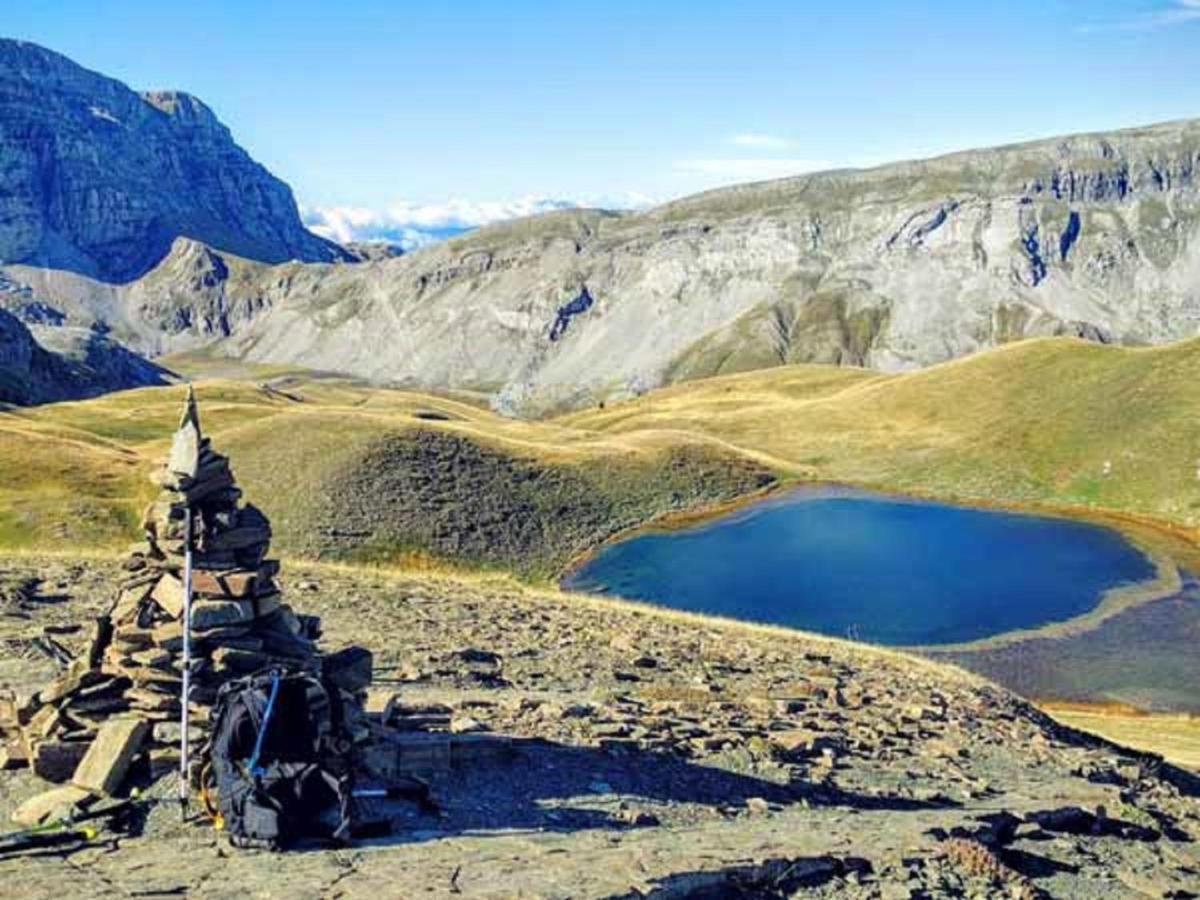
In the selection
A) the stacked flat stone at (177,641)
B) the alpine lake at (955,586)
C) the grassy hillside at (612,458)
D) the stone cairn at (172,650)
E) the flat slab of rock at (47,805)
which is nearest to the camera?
the flat slab of rock at (47,805)

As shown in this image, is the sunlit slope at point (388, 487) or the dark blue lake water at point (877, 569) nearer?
the dark blue lake water at point (877, 569)

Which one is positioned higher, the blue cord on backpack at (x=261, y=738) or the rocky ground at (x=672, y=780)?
the blue cord on backpack at (x=261, y=738)

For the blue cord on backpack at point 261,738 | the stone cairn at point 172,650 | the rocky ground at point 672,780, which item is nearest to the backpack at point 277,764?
the blue cord on backpack at point 261,738

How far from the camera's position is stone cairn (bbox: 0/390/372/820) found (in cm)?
1778

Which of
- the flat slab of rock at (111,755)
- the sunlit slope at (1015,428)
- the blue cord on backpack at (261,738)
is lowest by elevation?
the sunlit slope at (1015,428)

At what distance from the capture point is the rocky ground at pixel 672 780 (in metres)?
15.5

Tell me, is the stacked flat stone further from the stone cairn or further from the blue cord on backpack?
the blue cord on backpack

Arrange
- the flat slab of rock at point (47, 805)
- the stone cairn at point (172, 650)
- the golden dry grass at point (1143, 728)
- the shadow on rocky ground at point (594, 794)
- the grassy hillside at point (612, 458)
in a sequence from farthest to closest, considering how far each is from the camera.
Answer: the grassy hillside at point (612, 458), the golden dry grass at point (1143, 728), the shadow on rocky ground at point (594, 794), the stone cairn at point (172, 650), the flat slab of rock at point (47, 805)

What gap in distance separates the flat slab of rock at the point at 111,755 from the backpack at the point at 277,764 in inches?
75.9

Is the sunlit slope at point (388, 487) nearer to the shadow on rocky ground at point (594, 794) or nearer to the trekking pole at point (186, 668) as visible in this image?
the trekking pole at point (186, 668)

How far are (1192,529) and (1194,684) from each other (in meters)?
37.5

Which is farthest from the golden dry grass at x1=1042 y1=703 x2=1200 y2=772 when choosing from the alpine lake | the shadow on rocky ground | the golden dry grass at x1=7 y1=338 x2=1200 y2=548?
the golden dry grass at x1=7 y1=338 x2=1200 y2=548

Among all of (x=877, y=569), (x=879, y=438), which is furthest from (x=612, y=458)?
(x=879, y=438)

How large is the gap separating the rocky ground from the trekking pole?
527mm
